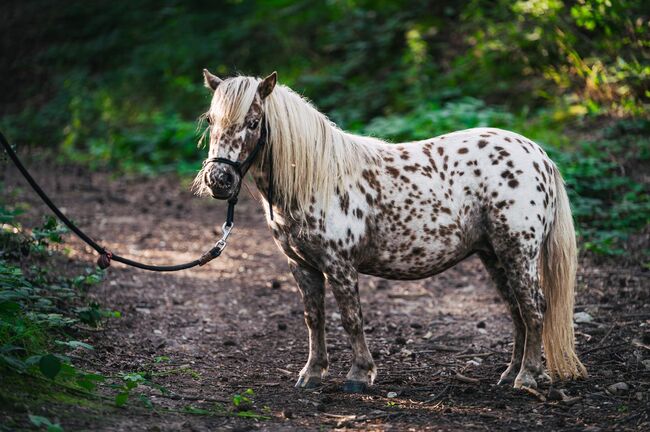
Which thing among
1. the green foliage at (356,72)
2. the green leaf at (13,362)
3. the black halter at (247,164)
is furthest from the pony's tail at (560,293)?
the green leaf at (13,362)

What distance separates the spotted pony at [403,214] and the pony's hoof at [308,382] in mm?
11

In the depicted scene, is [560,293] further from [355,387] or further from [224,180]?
[224,180]

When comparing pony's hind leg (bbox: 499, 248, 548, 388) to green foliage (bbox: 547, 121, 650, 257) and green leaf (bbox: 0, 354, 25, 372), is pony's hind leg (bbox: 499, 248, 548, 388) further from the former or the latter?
green leaf (bbox: 0, 354, 25, 372)

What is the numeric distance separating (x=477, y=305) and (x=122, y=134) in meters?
10.9

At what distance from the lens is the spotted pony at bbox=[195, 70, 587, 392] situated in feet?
15.4

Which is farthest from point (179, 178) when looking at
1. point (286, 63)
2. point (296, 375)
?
point (296, 375)

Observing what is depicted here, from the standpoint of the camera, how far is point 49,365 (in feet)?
11.7

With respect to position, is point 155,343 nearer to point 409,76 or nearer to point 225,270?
point 225,270

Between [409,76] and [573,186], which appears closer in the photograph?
[573,186]

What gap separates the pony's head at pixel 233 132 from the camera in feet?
14.5

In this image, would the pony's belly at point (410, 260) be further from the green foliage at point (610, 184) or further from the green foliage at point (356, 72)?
the green foliage at point (356, 72)

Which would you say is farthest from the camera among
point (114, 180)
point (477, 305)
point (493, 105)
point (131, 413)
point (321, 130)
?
point (114, 180)

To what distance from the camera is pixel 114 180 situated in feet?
44.2

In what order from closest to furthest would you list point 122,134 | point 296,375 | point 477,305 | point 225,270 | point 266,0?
point 296,375 → point 477,305 → point 225,270 → point 122,134 → point 266,0
